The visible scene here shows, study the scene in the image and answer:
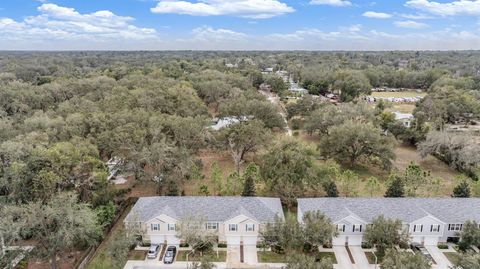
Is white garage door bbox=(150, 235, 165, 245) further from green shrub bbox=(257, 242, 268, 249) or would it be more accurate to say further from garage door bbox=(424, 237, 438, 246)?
garage door bbox=(424, 237, 438, 246)

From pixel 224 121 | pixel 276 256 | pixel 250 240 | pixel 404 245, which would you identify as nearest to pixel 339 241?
pixel 404 245

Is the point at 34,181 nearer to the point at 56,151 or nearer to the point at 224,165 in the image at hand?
the point at 56,151

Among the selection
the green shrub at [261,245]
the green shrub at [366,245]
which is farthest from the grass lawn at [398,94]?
the green shrub at [261,245]

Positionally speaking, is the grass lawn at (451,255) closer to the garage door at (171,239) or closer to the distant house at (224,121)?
the garage door at (171,239)

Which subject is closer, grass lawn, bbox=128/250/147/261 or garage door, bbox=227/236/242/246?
grass lawn, bbox=128/250/147/261

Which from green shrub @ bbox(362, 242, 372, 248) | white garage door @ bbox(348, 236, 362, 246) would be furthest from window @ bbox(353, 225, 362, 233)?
green shrub @ bbox(362, 242, 372, 248)

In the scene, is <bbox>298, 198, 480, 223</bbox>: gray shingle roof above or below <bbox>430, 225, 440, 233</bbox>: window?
above

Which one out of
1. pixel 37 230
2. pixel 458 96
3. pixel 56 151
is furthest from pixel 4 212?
pixel 458 96
